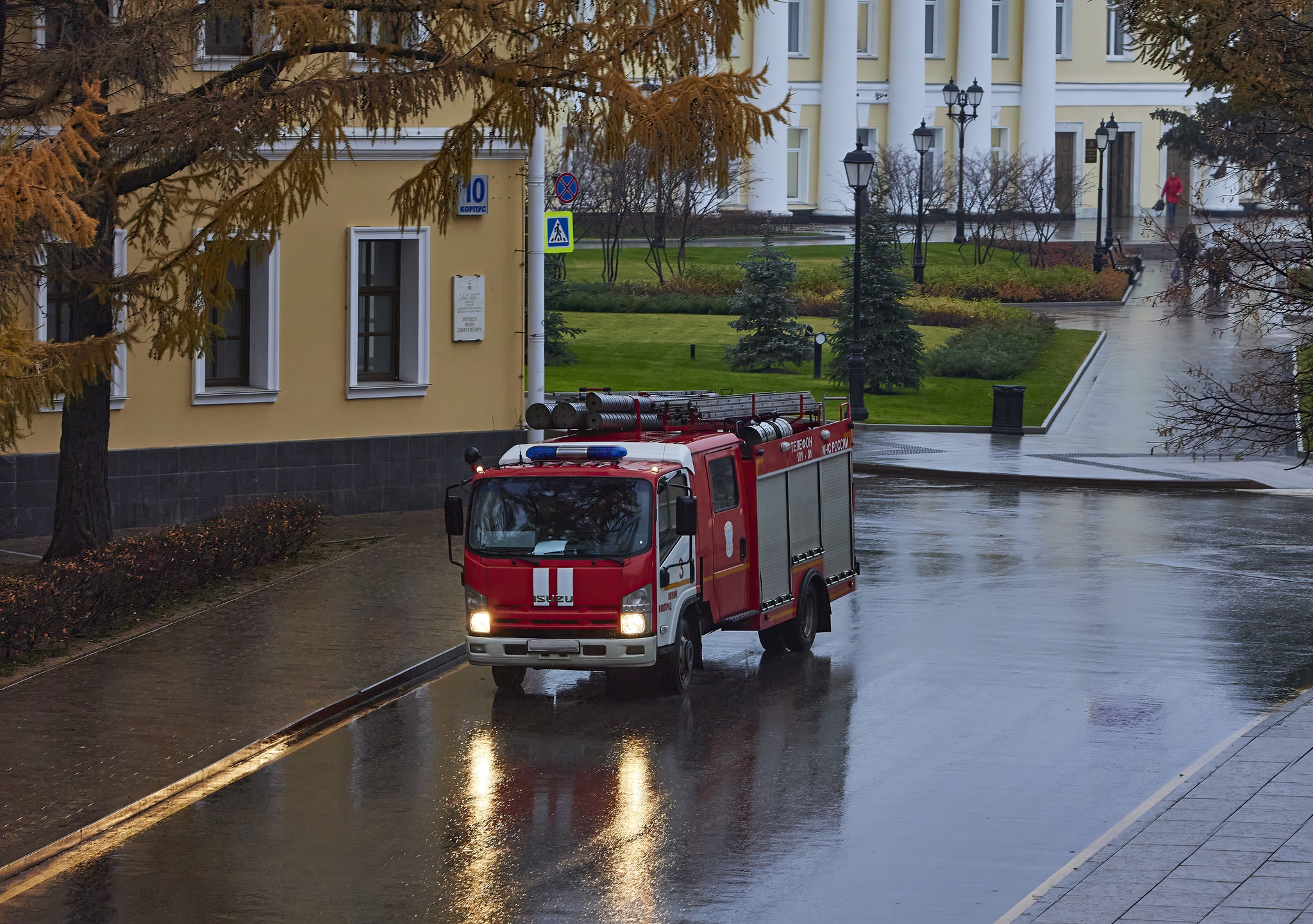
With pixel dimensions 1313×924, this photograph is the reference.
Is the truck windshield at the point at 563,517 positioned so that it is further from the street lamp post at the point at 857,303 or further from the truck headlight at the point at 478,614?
the street lamp post at the point at 857,303

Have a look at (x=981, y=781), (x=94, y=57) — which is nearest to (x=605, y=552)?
(x=981, y=781)

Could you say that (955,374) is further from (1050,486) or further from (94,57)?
(94,57)

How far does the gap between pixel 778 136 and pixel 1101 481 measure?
1747 inches

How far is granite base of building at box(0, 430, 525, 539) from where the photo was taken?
68.7ft

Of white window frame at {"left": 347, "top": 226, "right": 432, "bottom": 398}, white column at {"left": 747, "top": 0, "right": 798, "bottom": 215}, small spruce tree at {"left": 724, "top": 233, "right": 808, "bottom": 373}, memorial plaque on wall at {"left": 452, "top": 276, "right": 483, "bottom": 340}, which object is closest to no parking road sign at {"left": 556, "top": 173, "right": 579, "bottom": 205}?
memorial plaque on wall at {"left": 452, "top": 276, "right": 483, "bottom": 340}

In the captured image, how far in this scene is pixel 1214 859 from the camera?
9.46 m

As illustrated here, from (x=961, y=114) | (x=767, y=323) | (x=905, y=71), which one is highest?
(x=905, y=71)

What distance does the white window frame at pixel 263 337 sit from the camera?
22.8m

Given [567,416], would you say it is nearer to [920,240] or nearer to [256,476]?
[256,476]

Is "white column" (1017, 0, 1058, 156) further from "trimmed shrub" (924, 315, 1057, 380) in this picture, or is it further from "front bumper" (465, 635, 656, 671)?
"front bumper" (465, 635, 656, 671)

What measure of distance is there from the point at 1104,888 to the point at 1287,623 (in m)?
9.63

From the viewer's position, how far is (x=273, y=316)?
903 inches

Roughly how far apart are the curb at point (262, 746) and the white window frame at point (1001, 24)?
68434 millimetres

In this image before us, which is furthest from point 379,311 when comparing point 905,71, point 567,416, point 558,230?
point 905,71
